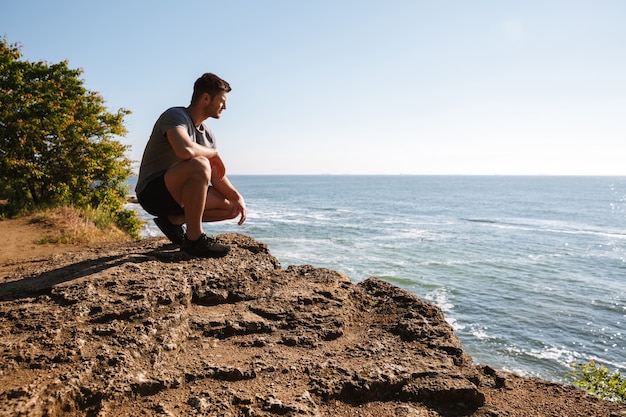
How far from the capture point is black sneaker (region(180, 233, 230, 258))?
4262 millimetres

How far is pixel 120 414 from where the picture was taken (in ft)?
7.30

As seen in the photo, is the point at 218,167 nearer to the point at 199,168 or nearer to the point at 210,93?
the point at 199,168

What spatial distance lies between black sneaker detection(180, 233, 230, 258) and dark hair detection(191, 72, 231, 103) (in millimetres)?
1506

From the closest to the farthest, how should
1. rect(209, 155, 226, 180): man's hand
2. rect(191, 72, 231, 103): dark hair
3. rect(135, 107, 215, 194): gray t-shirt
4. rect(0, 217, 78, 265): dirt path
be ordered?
rect(135, 107, 215, 194): gray t-shirt, rect(191, 72, 231, 103): dark hair, rect(209, 155, 226, 180): man's hand, rect(0, 217, 78, 265): dirt path

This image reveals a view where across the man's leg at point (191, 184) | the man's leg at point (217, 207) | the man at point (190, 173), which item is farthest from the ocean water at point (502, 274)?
the man's leg at point (191, 184)

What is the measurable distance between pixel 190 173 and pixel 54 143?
1141 centimetres

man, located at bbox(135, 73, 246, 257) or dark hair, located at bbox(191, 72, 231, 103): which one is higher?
dark hair, located at bbox(191, 72, 231, 103)

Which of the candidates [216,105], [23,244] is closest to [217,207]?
[216,105]

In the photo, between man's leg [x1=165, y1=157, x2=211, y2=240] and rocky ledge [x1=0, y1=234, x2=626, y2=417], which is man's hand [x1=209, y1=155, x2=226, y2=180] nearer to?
man's leg [x1=165, y1=157, x2=211, y2=240]

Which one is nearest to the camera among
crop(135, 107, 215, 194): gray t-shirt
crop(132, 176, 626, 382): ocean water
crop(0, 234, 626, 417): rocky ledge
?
crop(0, 234, 626, 417): rocky ledge

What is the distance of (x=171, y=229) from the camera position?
4590mm

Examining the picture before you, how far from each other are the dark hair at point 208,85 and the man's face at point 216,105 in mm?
41

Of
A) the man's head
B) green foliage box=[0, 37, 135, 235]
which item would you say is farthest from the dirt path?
the man's head

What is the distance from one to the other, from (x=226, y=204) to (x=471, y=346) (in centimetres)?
908
